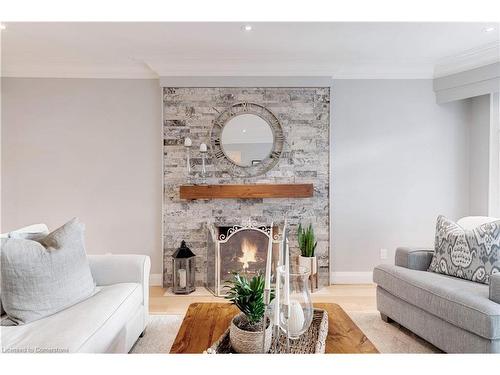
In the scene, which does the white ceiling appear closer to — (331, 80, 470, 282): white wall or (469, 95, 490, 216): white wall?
(331, 80, 470, 282): white wall

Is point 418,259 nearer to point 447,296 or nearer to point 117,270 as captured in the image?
point 447,296

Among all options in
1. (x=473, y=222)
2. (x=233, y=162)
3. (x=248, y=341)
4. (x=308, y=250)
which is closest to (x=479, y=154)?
(x=473, y=222)

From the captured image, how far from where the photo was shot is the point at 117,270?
8.35ft

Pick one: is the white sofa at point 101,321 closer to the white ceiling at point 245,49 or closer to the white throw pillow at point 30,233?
the white throw pillow at point 30,233

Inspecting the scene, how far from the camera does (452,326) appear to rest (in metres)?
2.17

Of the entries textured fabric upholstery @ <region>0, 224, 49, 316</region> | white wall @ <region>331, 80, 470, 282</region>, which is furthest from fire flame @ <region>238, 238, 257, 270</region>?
textured fabric upholstery @ <region>0, 224, 49, 316</region>

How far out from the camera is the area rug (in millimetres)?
2434

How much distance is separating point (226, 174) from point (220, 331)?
2.29 meters

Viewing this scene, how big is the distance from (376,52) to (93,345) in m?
3.62

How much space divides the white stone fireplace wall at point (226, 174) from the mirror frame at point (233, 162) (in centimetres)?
6

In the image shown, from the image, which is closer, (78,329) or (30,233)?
(78,329)

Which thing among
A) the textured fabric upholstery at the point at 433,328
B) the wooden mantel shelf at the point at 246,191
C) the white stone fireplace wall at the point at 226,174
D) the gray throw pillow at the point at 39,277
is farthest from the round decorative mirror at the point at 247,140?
the gray throw pillow at the point at 39,277
